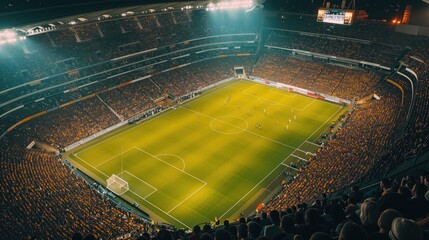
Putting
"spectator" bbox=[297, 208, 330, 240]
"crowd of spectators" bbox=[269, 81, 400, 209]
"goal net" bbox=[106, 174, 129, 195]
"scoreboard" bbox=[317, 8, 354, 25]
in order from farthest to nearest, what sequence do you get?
"scoreboard" bbox=[317, 8, 354, 25] → "goal net" bbox=[106, 174, 129, 195] → "crowd of spectators" bbox=[269, 81, 400, 209] → "spectator" bbox=[297, 208, 330, 240]

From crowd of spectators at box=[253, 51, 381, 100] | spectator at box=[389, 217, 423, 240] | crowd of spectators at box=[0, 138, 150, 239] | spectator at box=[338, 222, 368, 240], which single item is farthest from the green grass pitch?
spectator at box=[389, 217, 423, 240]

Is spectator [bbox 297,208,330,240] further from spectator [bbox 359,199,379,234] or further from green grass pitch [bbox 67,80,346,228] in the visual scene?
green grass pitch [bbox 67,80,346,228]

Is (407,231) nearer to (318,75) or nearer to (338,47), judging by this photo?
(318,75)

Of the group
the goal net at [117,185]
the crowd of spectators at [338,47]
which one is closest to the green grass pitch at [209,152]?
the goal net at [117,185]

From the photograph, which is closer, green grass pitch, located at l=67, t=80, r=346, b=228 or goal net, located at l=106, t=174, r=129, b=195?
green grass pitch, located at l=67, t=80, r=346, b=228

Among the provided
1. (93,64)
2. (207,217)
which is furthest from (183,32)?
(207,217)

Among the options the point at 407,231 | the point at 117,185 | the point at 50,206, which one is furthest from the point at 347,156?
the point at 407,231
